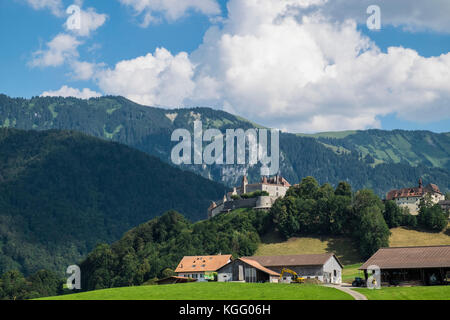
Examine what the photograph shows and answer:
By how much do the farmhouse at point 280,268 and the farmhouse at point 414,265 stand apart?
13655 mm

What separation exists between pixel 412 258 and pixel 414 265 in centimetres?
316

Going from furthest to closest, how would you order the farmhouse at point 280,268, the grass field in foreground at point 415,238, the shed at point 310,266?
the grass field in foreground at point 415,238 → the shed at point 310,266 → the farmhouse at point 280,268

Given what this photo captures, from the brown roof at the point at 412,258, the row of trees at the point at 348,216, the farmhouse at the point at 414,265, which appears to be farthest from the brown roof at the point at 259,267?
the row of trees at the point at 348,216

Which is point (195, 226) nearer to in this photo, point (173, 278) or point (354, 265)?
point (354, 265)

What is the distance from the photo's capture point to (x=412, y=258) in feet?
323

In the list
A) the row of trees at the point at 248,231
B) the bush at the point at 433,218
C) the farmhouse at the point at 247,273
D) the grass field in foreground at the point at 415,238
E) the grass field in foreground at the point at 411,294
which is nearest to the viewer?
the grass field in foreground at the point at 411,294

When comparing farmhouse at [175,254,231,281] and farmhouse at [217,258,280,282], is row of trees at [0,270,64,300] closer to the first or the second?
farmhouse at [175,254,231,281]

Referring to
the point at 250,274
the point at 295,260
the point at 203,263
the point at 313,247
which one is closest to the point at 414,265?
the point at 295,260

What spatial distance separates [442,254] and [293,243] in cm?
7397

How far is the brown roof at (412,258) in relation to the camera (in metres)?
95.1

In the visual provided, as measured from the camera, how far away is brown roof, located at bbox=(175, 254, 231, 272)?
13577 centimetres

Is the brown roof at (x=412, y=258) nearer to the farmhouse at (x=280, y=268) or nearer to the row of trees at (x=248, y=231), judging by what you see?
the farmhouse at (x=280, y=268)

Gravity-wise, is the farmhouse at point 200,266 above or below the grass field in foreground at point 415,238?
below
